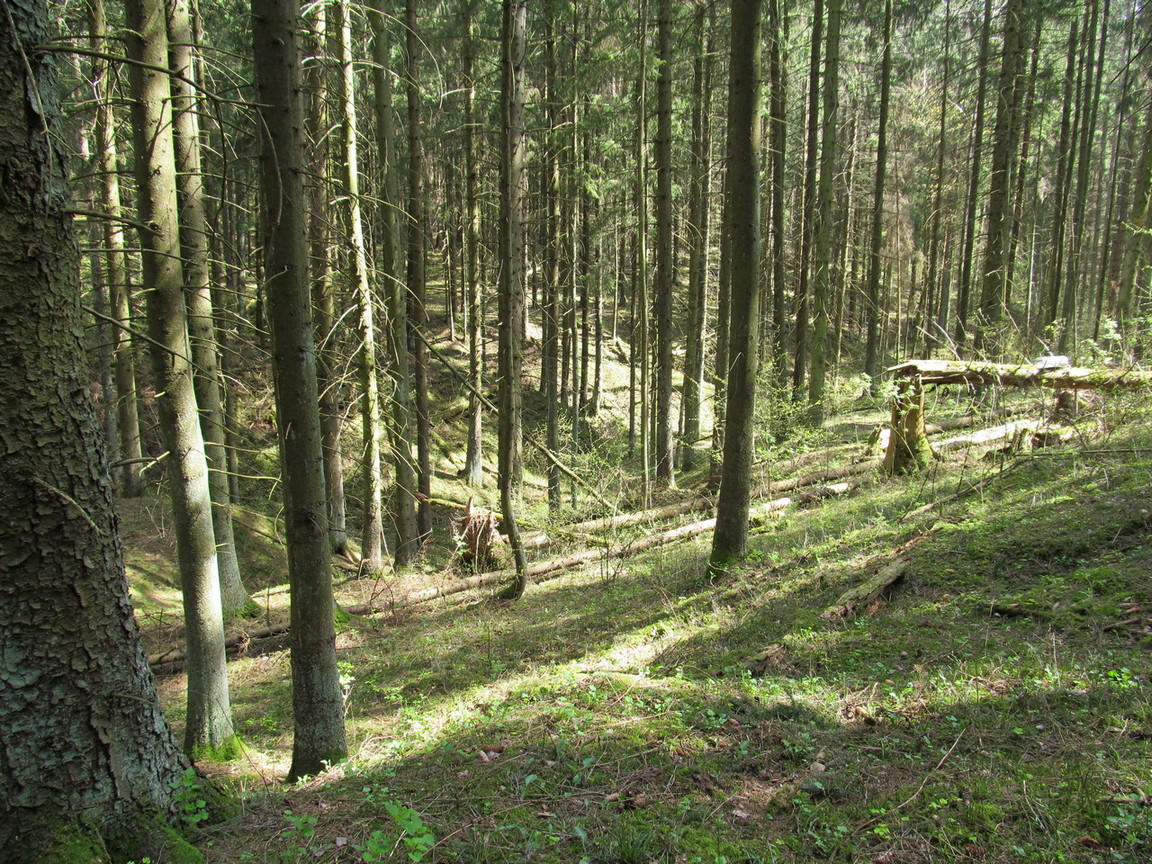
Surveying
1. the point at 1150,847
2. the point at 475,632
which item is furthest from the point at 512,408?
the point at 1150,847

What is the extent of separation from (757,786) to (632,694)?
63.1 inches

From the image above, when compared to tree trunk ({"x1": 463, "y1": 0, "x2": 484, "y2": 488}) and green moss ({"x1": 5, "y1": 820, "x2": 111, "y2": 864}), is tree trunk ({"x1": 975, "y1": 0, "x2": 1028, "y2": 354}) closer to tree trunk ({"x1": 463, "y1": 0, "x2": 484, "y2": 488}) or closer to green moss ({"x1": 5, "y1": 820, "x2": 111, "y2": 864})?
tree trunk ({"x1": 463, "y1": 0, "x2": 484, "y2": 488})

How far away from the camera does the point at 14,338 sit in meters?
2.63

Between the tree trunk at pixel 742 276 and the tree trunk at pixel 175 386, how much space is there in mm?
5501

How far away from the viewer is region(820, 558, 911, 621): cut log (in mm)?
5883

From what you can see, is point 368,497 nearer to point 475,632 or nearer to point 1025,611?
point 475,632

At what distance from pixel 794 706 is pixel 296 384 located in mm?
3997

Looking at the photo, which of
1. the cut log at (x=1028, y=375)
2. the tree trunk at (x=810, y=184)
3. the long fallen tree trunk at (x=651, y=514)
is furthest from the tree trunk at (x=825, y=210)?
the cut log at (x=1028, y=375)

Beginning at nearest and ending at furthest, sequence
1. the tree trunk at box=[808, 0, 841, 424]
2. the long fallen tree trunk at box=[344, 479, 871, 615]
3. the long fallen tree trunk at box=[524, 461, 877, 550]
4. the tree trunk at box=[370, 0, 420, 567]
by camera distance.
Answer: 1. the tree trunk at box=[370, 0, 420, 567]
2. the long fallen tree trunk at box=[344, 479, 871, 615]
3. the long fallen tree trunk at box=[524, 461, 877, 550]
4. the tree trunk at box=[808, 0, 841, 424]

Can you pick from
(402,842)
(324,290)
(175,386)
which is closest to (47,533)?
(402,842)

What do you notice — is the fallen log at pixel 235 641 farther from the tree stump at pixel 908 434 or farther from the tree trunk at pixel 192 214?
the tree stump at pixel 908 434

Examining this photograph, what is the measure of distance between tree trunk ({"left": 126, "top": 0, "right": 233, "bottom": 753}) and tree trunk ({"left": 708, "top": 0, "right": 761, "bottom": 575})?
217 inches

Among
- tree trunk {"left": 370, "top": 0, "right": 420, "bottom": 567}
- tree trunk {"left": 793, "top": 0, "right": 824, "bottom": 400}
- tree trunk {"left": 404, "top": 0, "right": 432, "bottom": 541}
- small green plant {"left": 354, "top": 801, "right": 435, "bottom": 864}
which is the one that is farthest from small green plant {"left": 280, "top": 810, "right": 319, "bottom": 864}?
tree trunk {"left": 793, "top": 0, "right": 824, "bottom": 400}

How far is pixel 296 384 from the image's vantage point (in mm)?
4297
